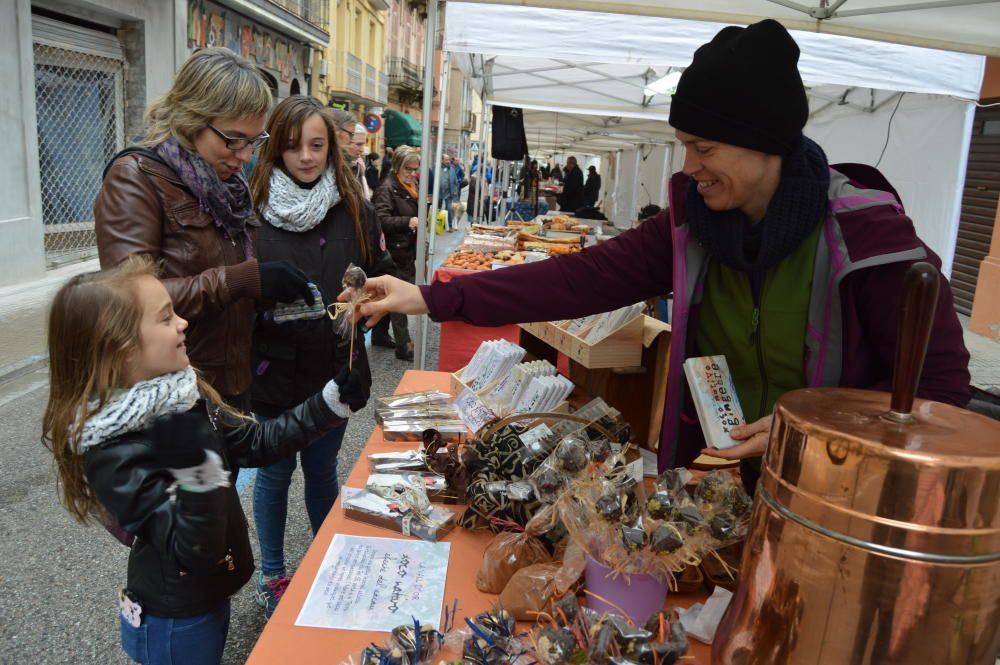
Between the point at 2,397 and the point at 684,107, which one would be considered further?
the point at 2,397

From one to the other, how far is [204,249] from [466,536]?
1180mm

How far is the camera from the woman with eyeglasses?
200cm

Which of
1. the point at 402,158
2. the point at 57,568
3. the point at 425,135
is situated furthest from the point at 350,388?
the point at 402,158

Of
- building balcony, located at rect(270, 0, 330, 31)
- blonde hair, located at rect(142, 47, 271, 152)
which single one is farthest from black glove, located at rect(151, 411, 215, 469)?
building balcony, located at rect(270, 0, 330, 31)

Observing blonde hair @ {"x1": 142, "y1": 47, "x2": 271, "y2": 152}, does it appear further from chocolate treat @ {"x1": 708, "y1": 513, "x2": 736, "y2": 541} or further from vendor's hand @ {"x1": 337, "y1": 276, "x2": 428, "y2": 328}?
chocolate treat @ {"x1": 708, "y1": 513, "x2": 736, "y2": 541}

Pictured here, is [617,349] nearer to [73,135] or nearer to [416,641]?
[416,641]

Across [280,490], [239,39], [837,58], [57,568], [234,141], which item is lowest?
[57,568]

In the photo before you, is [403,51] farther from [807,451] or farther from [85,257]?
[807,451]

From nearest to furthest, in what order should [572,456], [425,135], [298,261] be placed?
1. [572,456]
2. [298,261]
3. [425,135]

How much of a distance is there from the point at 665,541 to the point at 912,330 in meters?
0.57

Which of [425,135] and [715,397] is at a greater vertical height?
[425,135]

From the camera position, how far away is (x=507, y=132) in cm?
1108

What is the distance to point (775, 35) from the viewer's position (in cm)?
137

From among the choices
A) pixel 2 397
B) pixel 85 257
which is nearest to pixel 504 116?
pixel 85 257
